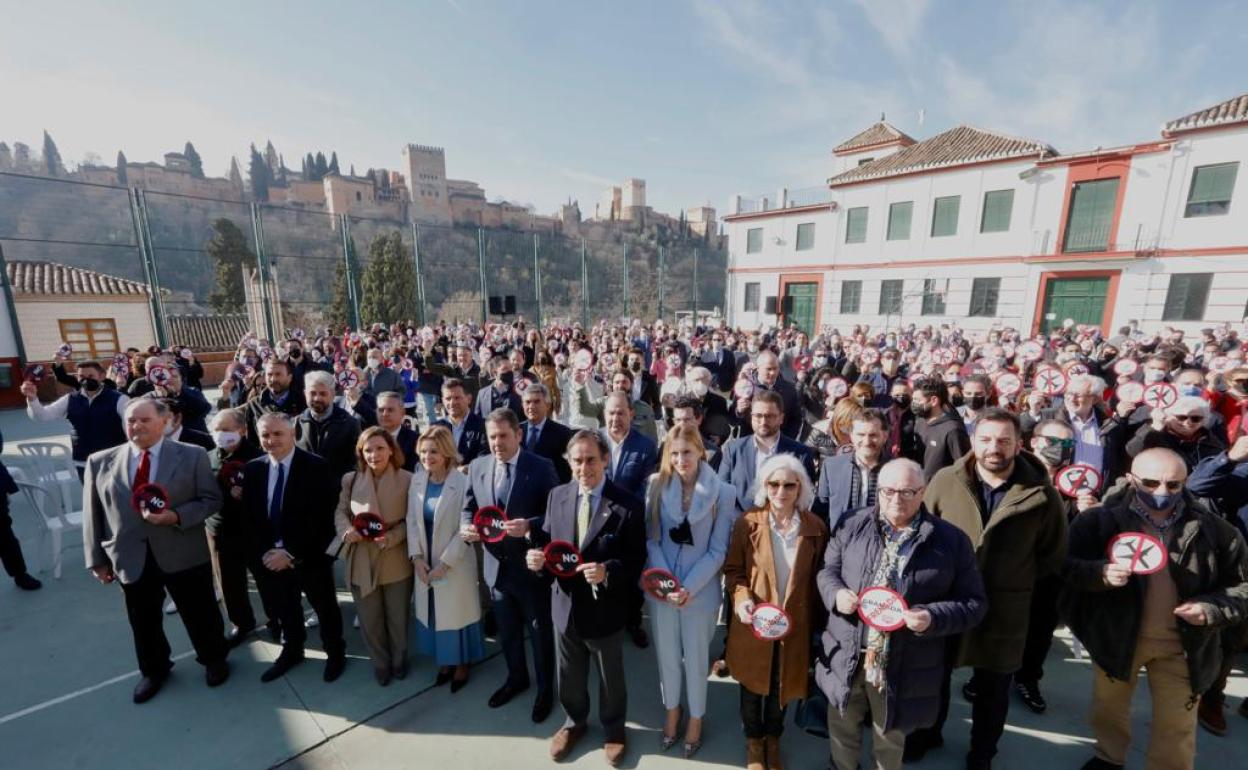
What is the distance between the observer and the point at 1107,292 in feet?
60.8

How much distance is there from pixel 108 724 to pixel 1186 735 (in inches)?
238

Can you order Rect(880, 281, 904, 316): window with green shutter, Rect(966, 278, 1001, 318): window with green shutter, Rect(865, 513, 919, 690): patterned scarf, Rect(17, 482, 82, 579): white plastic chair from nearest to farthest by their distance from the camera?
1. Rect(865, 513, 919, 690): patterned scarf
2. Rect(17, 482, 82, 579): white plastic chair
3. Rect(966, 278, 1001, 318): window with green shutter
4. Rect(880, 281, 904, 316): window with green shutter

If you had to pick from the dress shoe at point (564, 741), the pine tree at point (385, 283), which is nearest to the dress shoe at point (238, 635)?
the dress shoe at point (564, 741)

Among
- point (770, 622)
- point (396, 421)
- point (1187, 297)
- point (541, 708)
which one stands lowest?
point (541, 708)

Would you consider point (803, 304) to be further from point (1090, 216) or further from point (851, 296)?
point (1090, 216)

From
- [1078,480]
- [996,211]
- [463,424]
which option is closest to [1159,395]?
[1078,480]

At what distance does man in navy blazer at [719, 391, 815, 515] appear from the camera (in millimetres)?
3605

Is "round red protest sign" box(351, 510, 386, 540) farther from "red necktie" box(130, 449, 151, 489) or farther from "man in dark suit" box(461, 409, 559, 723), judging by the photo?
"red necktie" box(130, 449, 151, 489)

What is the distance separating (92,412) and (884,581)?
7120 mm

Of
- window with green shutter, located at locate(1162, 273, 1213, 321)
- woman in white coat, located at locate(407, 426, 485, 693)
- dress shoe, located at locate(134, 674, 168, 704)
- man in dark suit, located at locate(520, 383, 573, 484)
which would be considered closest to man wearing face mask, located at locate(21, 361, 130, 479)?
dress shoe, located at locate(134, 674, 168, 704)

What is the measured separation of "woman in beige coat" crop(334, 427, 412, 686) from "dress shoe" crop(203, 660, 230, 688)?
1.08m

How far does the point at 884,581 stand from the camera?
7.86 feet

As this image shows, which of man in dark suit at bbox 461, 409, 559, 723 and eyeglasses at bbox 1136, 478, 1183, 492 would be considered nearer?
eyeglasses at bbox 1136, 478, 1183, 492

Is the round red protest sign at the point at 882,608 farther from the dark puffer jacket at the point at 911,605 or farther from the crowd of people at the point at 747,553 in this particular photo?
the dark puffer jacket at the point at 911,605
